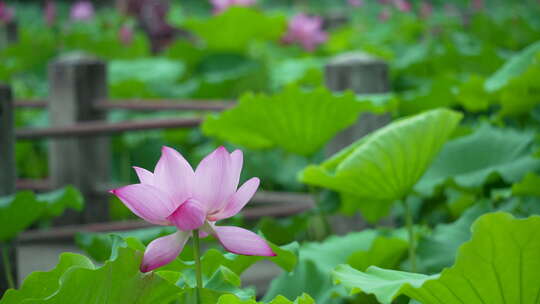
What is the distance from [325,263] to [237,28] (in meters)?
2.63

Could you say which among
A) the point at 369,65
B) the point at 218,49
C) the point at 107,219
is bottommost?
the point at 107,219

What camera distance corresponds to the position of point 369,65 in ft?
8.01

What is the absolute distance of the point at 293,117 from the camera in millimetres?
2117

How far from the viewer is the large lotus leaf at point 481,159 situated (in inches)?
73.1

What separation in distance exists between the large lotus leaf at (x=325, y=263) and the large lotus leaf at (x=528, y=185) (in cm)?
23

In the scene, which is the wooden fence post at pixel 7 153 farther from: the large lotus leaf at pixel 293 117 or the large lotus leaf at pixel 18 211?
the large lotus leaf at pixel 293 117

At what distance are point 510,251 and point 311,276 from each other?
0.58 meters

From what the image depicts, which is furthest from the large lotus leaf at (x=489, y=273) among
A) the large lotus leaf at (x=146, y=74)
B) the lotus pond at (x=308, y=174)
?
the large lotus leaf at (x=146, y=74)

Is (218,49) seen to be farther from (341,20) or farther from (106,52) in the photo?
(341,20)

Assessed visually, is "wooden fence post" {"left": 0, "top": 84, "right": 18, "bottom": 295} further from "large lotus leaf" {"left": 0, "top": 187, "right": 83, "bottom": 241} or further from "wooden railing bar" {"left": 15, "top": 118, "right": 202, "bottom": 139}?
"wooden railing bar" {"left": 15, "top": 118, "right": 202, "bottom": 139}

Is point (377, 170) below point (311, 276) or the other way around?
the other way around

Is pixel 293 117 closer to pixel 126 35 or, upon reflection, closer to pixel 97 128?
pixel 97 128

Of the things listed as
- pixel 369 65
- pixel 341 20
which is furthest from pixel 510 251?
pixel 341 20

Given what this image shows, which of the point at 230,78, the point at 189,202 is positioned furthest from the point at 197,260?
the point at 230,78
